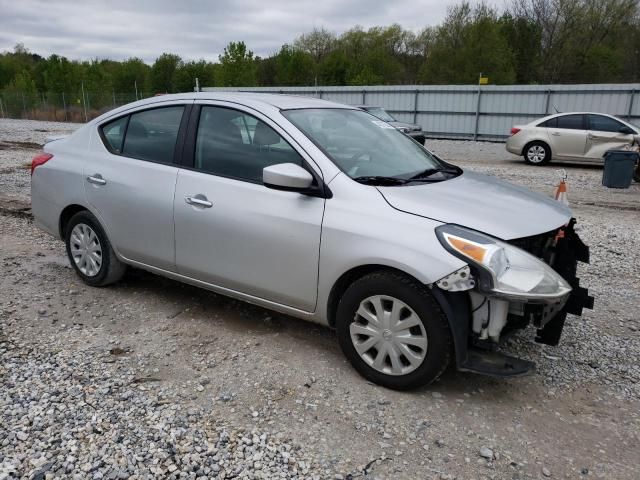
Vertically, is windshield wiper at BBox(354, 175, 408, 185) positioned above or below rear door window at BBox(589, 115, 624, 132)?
below

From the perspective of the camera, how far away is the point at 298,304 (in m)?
3.56

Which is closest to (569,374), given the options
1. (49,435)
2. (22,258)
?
(49,435)

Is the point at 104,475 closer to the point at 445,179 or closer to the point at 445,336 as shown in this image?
the point at 445,336

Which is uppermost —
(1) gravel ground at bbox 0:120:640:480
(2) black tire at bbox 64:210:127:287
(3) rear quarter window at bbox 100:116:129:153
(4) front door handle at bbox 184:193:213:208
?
(3) rear quarter window at bbox 100:116:129:153

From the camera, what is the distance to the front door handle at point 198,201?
382 cm

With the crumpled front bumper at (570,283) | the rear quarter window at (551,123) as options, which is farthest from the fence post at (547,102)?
the crumpled front bumper at (570,283)

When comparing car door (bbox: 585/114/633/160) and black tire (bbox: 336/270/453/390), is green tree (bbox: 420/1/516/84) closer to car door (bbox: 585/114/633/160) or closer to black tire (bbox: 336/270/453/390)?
car door (bbox: 585/114/633/160)

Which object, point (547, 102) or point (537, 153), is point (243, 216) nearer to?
point (537, 153)

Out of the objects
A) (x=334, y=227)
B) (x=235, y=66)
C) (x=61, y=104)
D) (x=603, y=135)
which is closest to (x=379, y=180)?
(x=334, y=227)

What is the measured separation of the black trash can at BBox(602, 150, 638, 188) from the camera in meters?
11.2

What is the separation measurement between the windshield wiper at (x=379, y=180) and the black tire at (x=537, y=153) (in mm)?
12891

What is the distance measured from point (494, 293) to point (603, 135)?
43.2ft

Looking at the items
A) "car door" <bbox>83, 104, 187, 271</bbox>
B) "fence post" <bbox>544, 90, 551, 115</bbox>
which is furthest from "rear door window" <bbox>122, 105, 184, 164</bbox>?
"fence post" <bbox>544, 90, 551, 115</bbox>

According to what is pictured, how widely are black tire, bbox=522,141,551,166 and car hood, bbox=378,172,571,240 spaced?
1224 cm
